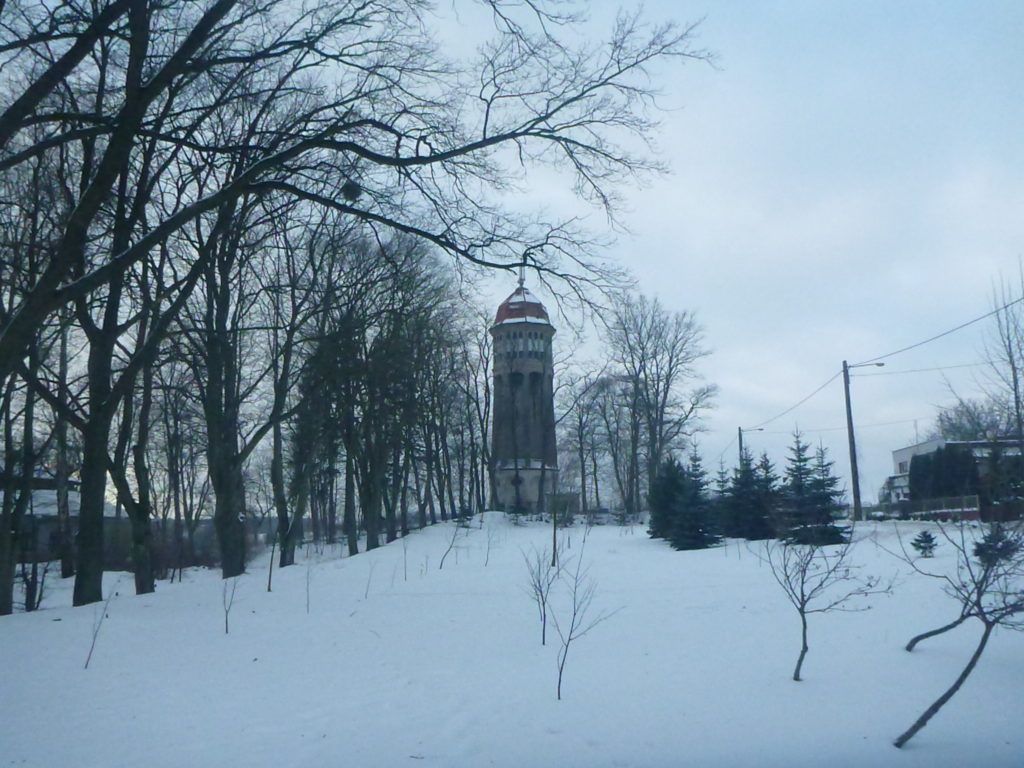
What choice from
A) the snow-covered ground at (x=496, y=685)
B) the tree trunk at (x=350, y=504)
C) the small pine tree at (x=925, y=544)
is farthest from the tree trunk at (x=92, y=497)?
the small pine tree at (x=925, y=544)

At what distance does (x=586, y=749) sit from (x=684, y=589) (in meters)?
7.78

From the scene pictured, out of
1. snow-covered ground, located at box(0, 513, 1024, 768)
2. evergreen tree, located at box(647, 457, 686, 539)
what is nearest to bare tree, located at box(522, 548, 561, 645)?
snow-covered ground, located at box(0, 513, 1024, 768)

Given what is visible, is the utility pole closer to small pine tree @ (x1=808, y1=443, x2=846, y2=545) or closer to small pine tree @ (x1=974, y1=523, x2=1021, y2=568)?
small pine tree @ (x1=808, y1=443, x2=846, y2=545)

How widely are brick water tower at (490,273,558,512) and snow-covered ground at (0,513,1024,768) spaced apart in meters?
34.8

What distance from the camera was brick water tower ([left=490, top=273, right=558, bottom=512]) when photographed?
49.2m

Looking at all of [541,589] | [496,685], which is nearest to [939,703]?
[496,685]

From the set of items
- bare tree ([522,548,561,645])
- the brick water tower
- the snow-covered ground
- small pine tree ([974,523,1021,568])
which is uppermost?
the brick water tower

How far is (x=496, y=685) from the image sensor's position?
29.0 feet

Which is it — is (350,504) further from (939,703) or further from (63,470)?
(939,703)

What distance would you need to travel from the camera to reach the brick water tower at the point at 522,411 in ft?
162

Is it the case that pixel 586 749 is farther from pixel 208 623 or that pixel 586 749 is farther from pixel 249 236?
pixel 249 236

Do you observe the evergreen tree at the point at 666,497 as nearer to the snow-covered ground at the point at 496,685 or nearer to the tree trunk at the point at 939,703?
the snow-covered ground at the point at 496,685

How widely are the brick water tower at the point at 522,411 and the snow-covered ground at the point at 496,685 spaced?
3485 centimetres

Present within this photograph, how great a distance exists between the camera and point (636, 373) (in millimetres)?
45000
